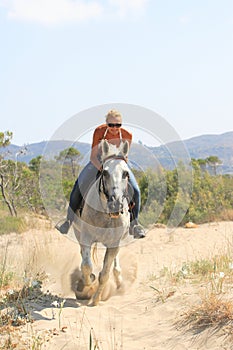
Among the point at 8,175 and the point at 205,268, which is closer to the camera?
the point at 205,268

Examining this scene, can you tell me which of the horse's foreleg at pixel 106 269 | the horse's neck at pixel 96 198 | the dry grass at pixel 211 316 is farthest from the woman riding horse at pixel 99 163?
the dry grass at pixel 211 316

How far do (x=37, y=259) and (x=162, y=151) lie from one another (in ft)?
10.9

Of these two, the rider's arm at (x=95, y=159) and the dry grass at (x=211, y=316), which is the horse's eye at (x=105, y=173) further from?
the dry grass at (x=211, y=316)

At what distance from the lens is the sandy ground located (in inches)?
197

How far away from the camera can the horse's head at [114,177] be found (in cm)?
590

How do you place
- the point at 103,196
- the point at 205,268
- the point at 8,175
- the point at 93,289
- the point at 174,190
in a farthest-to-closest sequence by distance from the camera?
the point at 8,175 → the point at 174,190 → the point at 205,268 → the point at 93,289 → the point at 103,196

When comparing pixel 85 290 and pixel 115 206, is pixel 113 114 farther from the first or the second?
pixel 85 290

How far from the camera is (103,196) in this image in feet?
21.3

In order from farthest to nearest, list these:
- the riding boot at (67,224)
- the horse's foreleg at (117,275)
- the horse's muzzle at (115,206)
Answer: the horse's foreleg at (117,275) → the riding boot at (67,224) → the horse's muzzle at (115,206)

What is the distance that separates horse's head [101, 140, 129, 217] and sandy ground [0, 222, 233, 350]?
1351 mm

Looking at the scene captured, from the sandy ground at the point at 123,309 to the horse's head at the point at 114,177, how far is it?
135cm

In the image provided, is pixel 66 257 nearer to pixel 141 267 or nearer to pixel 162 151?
pixel 141 267

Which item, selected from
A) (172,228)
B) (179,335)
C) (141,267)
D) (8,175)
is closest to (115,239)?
(179,335)

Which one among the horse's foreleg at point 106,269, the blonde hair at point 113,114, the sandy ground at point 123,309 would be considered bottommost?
the sandy ground at point 123,309
